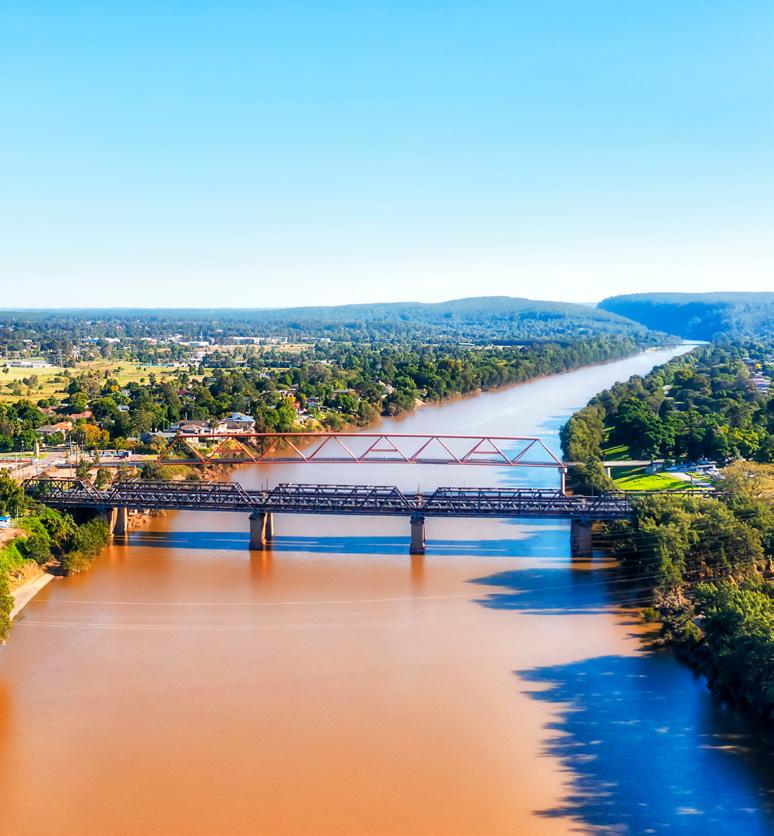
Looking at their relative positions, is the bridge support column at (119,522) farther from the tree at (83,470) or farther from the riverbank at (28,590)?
the tree at (83,470)

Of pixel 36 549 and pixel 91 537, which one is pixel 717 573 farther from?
pixel 36 549

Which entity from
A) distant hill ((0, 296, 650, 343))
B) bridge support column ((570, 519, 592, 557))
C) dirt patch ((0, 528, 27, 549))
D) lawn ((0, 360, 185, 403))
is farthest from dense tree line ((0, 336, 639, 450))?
distant hill ((0, 296, 650, 343))

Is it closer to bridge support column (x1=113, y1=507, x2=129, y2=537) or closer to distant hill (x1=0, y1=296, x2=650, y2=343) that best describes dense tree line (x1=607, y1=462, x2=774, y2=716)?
bridge support column (x1=113, y1=507, x2=129, y2=537)

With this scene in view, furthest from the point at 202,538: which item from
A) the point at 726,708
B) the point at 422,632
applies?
the point at 726,708

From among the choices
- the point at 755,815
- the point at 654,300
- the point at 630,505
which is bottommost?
the point at 755,815

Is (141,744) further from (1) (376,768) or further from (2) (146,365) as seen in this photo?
(2) (146,365)

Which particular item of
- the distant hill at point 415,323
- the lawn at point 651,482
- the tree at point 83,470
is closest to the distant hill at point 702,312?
the distant hill at point 415,323
